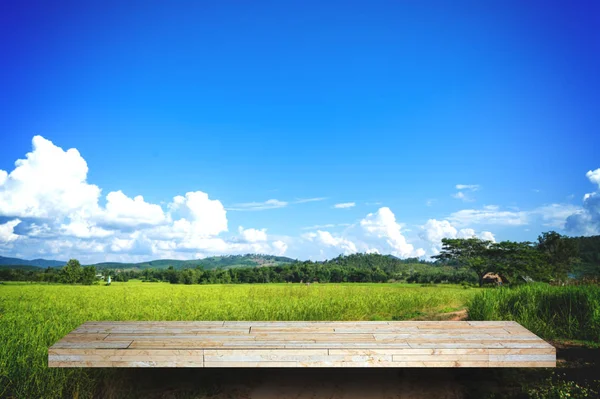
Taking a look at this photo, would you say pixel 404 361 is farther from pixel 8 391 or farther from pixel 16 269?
pixel 16 269

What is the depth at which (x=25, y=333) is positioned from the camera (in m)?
6.26

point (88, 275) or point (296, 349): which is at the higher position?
point (296, 349)

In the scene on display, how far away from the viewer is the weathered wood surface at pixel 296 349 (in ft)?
13.9

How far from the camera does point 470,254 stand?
39500 mm

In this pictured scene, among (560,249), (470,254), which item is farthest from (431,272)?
(560,249)

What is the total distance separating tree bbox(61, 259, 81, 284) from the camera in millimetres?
23188

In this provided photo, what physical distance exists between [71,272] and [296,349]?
2284 cm

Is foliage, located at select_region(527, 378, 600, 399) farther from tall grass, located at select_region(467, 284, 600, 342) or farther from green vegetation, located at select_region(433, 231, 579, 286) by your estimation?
green vegetation, located at select_region(433, 231, 579, 286)

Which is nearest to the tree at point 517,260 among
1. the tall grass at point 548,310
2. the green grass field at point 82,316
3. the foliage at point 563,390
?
the green grass field at point 82,316

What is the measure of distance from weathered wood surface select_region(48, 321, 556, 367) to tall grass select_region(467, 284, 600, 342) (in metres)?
3.63

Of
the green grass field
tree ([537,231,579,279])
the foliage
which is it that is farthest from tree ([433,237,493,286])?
the foliage

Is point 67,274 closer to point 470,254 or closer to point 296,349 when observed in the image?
point 296,349

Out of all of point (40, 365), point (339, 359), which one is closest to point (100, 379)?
point (40, 365)

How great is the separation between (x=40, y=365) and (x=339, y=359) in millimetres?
3680
